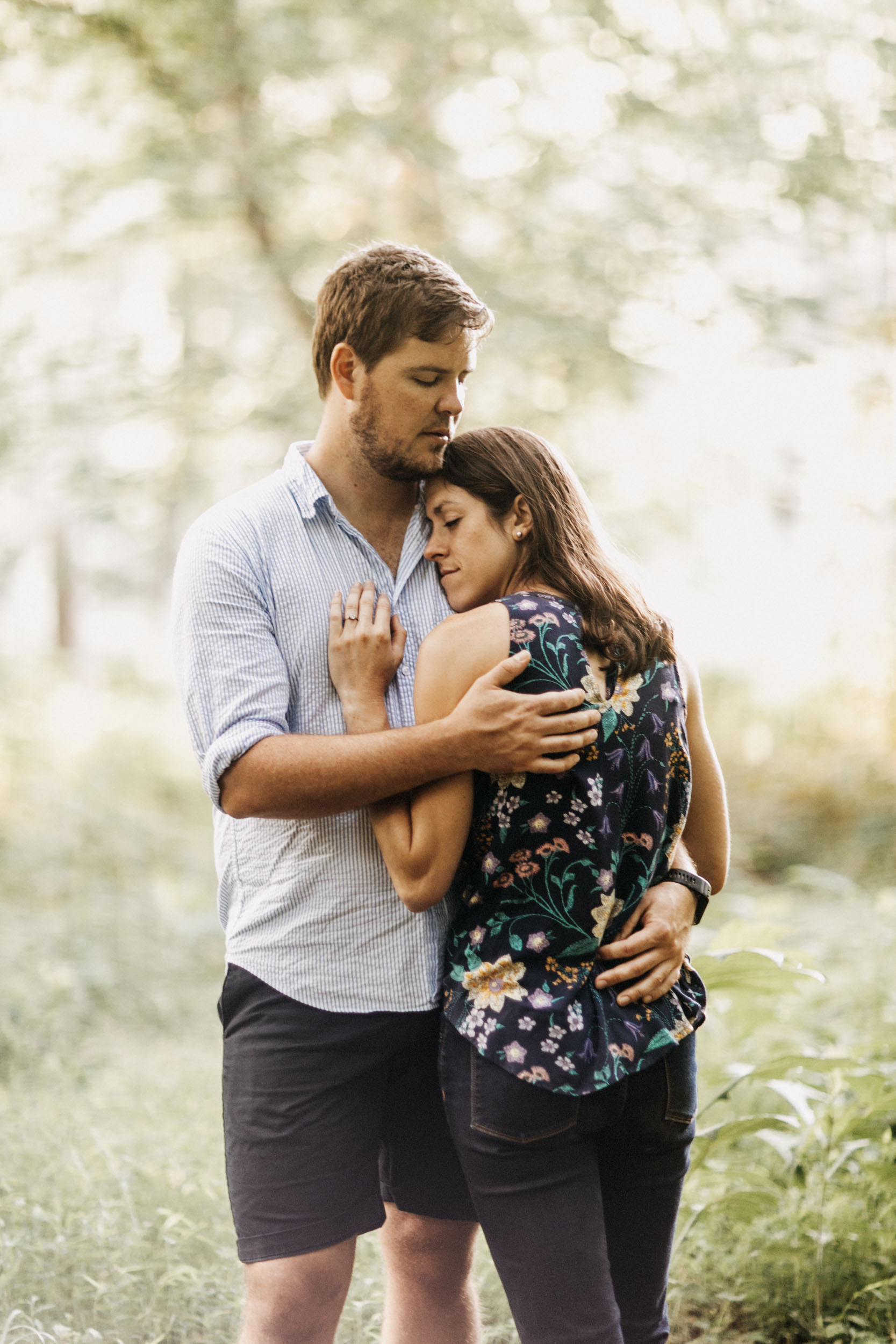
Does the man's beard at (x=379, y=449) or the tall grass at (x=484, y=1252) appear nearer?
the man's beard at (x=379, y=449)

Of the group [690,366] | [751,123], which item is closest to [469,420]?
[690,366]

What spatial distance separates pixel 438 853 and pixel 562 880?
18 centimetres

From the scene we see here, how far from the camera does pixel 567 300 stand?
6352 millimetres

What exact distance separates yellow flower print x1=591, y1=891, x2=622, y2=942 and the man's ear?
90 cm

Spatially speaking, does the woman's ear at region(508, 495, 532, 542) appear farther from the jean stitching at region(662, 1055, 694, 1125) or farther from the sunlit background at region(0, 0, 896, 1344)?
the sunlit background at region(0, 0, 896, 1344)

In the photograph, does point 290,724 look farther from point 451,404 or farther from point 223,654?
point 451,404

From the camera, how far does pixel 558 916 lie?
1647mm

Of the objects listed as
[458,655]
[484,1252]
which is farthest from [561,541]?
[484,1252]

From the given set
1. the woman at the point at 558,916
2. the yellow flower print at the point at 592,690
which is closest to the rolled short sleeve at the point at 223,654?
the woman at the point at 558,916

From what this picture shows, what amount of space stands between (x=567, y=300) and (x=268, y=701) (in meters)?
5.14

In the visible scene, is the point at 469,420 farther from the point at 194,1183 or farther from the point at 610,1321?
the point at 610,1321

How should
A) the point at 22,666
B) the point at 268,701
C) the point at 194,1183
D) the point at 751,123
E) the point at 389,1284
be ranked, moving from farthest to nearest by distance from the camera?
the point at 22,666
the point at 751,123
the point at 194,1183
the point at 389,1284
the point at 268,701

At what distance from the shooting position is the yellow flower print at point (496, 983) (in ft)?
5.39

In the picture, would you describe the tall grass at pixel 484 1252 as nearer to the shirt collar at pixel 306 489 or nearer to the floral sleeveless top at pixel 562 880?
the floral sleeveless top at pixel 562 880
